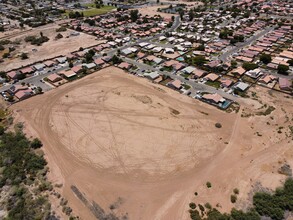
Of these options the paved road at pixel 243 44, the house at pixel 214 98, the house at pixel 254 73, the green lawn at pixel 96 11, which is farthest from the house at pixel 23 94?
the green lawn at pixel 96 11

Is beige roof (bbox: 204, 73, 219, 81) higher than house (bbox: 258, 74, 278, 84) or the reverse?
higher

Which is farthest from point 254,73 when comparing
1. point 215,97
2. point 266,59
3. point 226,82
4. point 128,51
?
point 128,51

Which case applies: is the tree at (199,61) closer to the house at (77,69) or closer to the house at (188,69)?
the house at (188,69)

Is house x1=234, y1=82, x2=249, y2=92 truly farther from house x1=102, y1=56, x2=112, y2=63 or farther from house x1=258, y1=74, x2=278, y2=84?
house x1=102, y1=56, x2=112, y2=63

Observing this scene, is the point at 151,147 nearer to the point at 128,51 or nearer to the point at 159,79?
the point at 159,79

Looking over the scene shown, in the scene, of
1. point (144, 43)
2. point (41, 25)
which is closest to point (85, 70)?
point (144, 43)

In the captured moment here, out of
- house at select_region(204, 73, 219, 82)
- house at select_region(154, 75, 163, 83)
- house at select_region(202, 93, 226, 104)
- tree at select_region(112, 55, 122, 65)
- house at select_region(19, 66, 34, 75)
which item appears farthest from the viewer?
tree at select_region(112, 55, 122, 65)

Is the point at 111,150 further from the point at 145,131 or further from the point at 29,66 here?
the point at 29,66

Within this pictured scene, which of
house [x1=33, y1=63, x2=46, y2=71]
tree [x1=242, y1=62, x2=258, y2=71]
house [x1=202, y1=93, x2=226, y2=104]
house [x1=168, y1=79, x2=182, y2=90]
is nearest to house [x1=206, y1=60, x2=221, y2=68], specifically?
tree [x1=242, y1=62, x2=258, y2=71]
